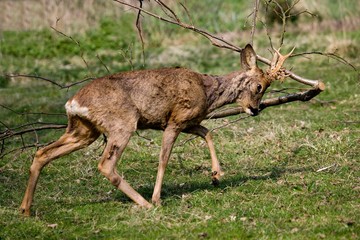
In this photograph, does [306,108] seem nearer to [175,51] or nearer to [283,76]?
[283,76]

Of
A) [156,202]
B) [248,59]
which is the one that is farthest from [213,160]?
[248,59]

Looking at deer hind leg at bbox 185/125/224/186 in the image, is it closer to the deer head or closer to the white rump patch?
the deer head

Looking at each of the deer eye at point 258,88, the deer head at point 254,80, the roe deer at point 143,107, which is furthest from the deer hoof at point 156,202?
the deer eye at point 258,88

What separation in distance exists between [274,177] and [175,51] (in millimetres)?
10354

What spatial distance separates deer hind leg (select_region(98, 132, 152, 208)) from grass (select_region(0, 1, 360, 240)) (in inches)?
6.5

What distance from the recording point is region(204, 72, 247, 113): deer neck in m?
9.20

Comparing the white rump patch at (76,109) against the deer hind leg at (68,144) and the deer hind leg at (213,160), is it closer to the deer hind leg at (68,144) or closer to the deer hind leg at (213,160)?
the deer hind leg at (68,144)

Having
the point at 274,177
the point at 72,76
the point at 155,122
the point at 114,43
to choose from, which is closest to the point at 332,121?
the point at 274,177

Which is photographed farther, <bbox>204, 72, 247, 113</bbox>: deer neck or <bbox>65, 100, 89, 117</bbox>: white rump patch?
<bbox>204, 72, 247, 113</bbox>: deer neck

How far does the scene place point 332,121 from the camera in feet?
39.9

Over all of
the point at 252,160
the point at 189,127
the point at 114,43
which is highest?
the point at 189,127

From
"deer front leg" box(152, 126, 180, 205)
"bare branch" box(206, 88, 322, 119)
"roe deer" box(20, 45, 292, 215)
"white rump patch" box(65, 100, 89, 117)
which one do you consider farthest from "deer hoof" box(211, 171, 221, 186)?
"white rump patch" box(65, 100, 89, 117)

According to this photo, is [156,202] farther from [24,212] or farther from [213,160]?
[24,212]

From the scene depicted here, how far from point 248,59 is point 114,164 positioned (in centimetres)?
205
